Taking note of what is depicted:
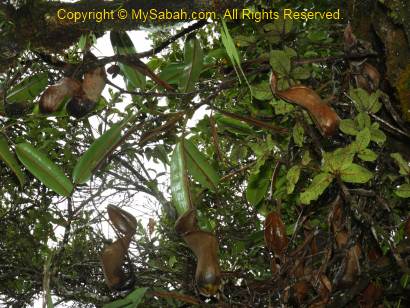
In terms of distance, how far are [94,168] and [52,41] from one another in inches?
9.9

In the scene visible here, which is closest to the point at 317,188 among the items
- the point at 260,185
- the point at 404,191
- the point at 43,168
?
the point at 404,191

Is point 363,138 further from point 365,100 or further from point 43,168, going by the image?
point 43,168

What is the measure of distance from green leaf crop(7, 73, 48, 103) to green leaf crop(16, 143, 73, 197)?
94mm

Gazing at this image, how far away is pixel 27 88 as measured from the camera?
0.88 metres

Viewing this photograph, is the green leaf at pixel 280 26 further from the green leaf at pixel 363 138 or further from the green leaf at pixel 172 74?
the green leaf at pixel 363 138

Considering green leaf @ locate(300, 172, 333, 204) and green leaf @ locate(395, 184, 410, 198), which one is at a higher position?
green leaf @ locate(300, 172, 333, 204)

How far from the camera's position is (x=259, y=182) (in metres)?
1.13

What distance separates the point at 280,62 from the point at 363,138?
23cm

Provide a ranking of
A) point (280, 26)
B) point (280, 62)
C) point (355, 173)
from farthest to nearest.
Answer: point (280, 26) < point (280, 62) < point (355, 173)

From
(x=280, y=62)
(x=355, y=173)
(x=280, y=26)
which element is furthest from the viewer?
(x=280, y=26)

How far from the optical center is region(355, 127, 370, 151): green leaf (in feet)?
2.75

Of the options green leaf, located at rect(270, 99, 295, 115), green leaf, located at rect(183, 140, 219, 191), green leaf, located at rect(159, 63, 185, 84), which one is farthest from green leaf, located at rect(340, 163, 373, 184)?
green leaf, located at rect(159, 63, 185, 84)

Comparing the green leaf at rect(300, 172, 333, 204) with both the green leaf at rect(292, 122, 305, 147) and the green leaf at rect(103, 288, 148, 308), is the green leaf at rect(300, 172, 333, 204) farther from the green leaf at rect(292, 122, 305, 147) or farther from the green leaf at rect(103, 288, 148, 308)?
the green leaf at rect(103, 288, 148, 308)

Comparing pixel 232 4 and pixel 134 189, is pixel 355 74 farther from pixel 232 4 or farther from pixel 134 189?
pixel 134 189
